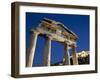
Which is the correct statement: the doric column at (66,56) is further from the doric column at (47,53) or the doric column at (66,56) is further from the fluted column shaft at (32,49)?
the fluted column shaft at (32,49)

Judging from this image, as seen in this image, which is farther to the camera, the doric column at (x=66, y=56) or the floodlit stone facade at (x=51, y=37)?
the doric column at (x=66, y=56)

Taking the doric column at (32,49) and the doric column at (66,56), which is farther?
the doric column at (66,56)

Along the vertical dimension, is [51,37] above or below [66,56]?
above

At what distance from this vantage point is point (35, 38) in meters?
2.00

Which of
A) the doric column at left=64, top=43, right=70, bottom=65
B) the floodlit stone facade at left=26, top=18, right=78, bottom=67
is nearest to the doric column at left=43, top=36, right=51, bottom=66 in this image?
the floodlit stone facade at left=26, top=18, right=78, bottom=67

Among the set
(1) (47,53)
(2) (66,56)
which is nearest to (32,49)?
(1) (47,53)

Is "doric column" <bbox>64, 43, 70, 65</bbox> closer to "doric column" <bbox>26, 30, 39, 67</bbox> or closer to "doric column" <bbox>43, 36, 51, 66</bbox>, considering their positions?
"doric column" <bbox>43, 36, 51, 66</bbox>

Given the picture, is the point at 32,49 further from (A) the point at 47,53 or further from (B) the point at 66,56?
(B) the point at 66,56

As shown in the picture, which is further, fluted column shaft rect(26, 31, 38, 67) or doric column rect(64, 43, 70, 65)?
doric column rect(64, 43, 70, 65)

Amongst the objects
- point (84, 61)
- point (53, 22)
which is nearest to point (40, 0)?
point (53, 22)

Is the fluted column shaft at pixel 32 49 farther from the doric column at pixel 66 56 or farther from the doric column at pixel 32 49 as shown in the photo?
the doric column at pixel 66 56

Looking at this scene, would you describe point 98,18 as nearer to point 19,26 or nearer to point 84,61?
point 84,61

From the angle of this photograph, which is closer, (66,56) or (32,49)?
(32,49)

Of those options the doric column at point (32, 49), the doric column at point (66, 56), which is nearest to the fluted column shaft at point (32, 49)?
the doric column at point (32, 49)
